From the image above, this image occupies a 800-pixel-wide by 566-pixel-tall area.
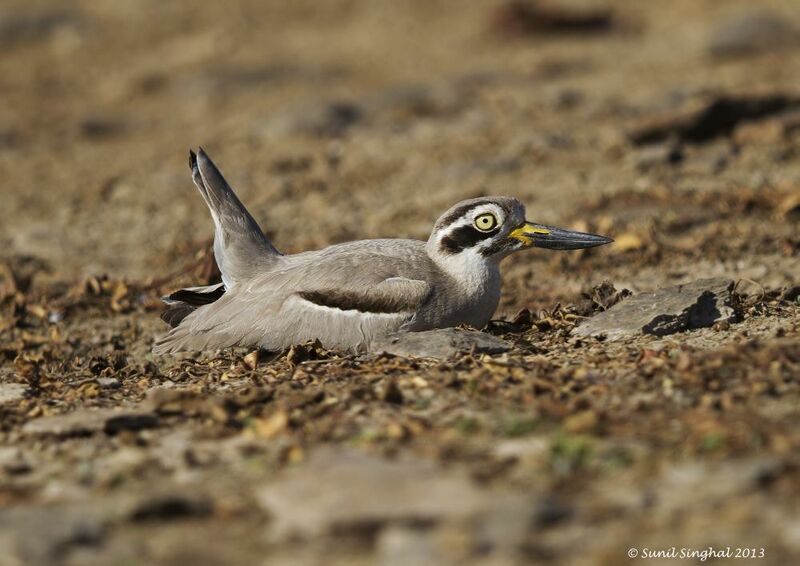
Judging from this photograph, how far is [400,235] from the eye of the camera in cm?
1219

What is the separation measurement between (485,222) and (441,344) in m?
1.17

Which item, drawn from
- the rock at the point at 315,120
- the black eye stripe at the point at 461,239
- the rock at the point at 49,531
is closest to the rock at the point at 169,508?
the rock at the point at 49,531

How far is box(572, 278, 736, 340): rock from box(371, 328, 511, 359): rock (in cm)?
67

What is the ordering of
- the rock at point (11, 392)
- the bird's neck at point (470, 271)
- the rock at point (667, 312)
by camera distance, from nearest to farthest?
the rock at point (11, 392) → the rock at point (667, 312) → the bird's neck at point (470, 271)

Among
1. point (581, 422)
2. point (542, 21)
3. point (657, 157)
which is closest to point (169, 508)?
point (581, 422)

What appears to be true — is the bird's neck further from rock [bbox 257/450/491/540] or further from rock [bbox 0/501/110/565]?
rock [bbox 0/501/110/565]

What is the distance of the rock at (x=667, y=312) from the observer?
746 centimetres

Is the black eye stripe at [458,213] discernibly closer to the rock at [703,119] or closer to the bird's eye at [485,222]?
the bird's eye at [485,222]

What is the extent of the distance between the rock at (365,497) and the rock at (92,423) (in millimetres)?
1339

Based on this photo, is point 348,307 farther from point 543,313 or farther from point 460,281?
point 543,313

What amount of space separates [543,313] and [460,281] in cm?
69

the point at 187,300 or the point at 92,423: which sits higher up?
the point at 187,300

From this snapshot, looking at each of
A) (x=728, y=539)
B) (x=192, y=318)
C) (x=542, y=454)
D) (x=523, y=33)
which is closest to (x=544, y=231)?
(x=192, y=318)

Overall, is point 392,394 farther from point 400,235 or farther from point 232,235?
point 400,235
